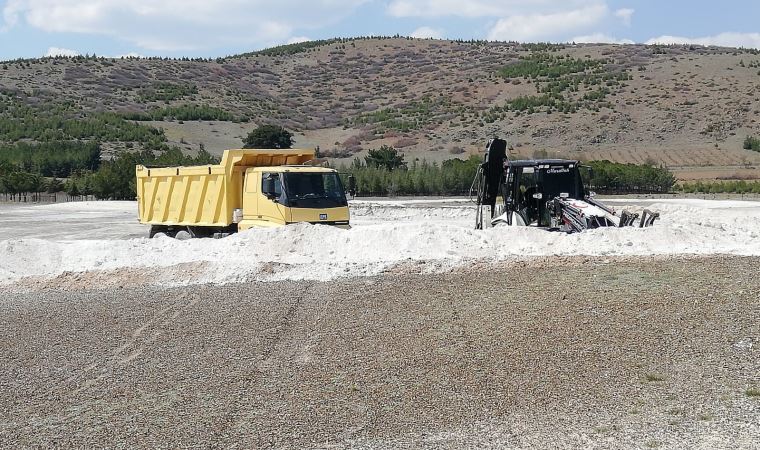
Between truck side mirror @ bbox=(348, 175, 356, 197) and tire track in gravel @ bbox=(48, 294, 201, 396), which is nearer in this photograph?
tire track in gravel @ bbox=(48, 294, 201, 396)

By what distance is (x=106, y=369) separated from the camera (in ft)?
31.1

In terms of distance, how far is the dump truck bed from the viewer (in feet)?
73.6

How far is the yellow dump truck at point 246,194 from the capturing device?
2091 cm

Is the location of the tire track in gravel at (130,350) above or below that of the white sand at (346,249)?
below

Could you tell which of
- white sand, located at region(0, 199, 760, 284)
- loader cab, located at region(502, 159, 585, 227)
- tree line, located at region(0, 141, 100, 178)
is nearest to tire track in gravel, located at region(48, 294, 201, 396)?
white sand, located at region(0, 199, 760, 284)

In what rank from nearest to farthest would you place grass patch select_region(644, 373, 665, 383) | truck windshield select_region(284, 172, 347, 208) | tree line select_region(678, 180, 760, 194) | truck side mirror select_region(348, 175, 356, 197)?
grass patch select_region(644, 373, 665, 383), truck windshield select_region(284, 172, 347, 208), truck side mirror select_region(348, 175, 356, 197), tree line select_region(678, 180, 760, 194)

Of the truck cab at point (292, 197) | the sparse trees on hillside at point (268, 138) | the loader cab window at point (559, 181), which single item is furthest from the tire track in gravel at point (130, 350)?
the sparse trees on hillside at point (268, 138)

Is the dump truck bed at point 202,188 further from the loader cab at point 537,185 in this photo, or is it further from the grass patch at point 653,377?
the grass patch at point 653,377

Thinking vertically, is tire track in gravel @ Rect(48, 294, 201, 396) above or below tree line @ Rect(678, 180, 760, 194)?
below

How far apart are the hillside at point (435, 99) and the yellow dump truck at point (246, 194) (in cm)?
4809

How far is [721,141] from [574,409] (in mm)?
76883

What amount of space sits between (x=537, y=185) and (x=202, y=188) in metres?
8.66

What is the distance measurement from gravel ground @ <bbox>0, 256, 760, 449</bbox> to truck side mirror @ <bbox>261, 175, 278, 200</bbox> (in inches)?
281

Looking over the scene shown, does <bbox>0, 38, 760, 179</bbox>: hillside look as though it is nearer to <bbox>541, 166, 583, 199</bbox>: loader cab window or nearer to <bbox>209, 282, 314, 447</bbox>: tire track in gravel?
<bbox>541, 166, 583, 199</bbox>: loader cab window
